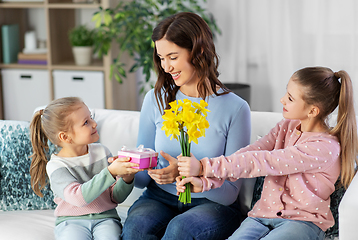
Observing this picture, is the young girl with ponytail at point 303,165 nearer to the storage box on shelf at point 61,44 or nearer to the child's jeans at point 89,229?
the child's jeans at point 89,229

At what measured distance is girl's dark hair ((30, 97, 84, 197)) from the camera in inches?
65.4

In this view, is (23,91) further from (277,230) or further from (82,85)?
(277,230)

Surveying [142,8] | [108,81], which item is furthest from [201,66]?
[108,81]

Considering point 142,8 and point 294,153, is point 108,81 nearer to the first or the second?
point 142,8

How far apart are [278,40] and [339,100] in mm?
2067

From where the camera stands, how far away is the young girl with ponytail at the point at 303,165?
1462 millimetres

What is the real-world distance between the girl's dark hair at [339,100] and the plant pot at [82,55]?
2309 mm

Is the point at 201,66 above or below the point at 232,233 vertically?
above

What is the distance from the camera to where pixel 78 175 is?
170 cm

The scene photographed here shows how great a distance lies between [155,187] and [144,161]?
277 mm

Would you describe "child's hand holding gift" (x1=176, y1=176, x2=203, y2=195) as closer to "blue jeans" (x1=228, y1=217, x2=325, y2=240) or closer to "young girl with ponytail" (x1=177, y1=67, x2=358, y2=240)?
Result: "young girl with ponytail" (x1=177, y1=67, x2=358, y2=240)

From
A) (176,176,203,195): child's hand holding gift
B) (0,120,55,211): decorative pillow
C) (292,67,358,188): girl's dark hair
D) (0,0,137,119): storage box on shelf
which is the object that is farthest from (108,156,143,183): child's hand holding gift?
(0,0,137,119): storage box on shelf

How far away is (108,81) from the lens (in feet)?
11.3

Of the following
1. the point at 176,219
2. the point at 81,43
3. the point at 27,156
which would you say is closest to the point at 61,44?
the point at 81,43
